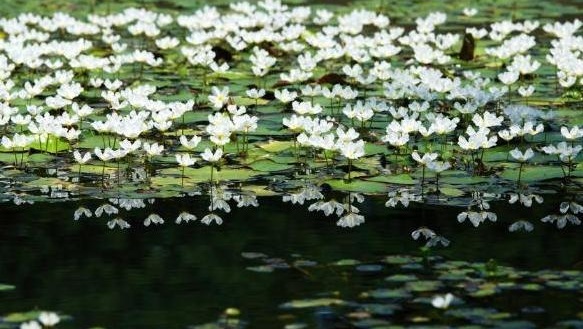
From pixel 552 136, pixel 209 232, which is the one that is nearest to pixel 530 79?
pixel 552 136

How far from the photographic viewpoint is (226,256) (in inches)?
211

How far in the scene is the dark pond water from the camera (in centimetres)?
467

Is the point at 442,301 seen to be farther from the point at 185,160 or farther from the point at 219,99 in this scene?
the point at 219,99

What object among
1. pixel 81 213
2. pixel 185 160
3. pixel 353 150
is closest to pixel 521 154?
pixel 353 150

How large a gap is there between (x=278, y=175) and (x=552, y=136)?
1.83 meters

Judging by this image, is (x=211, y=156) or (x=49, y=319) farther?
(x=211, y=156)

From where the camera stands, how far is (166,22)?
1223 centimetres

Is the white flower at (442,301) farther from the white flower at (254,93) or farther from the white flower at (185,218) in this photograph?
the white flower at (254,93)

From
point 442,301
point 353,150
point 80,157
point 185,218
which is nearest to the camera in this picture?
point 442,301

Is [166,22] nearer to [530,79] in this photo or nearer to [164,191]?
[530,79]

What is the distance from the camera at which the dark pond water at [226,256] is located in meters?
4.67

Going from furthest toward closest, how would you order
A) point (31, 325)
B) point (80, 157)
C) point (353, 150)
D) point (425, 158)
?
point (80, 157) < point (353, 150) < point (425, 158) < point (31, 325)

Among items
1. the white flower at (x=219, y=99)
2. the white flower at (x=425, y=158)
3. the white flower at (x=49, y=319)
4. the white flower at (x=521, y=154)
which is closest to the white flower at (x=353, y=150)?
the white flower at (x=425, y=158)

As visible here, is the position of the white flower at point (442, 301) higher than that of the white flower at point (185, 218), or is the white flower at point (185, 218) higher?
the white flower at point (185, 218)
